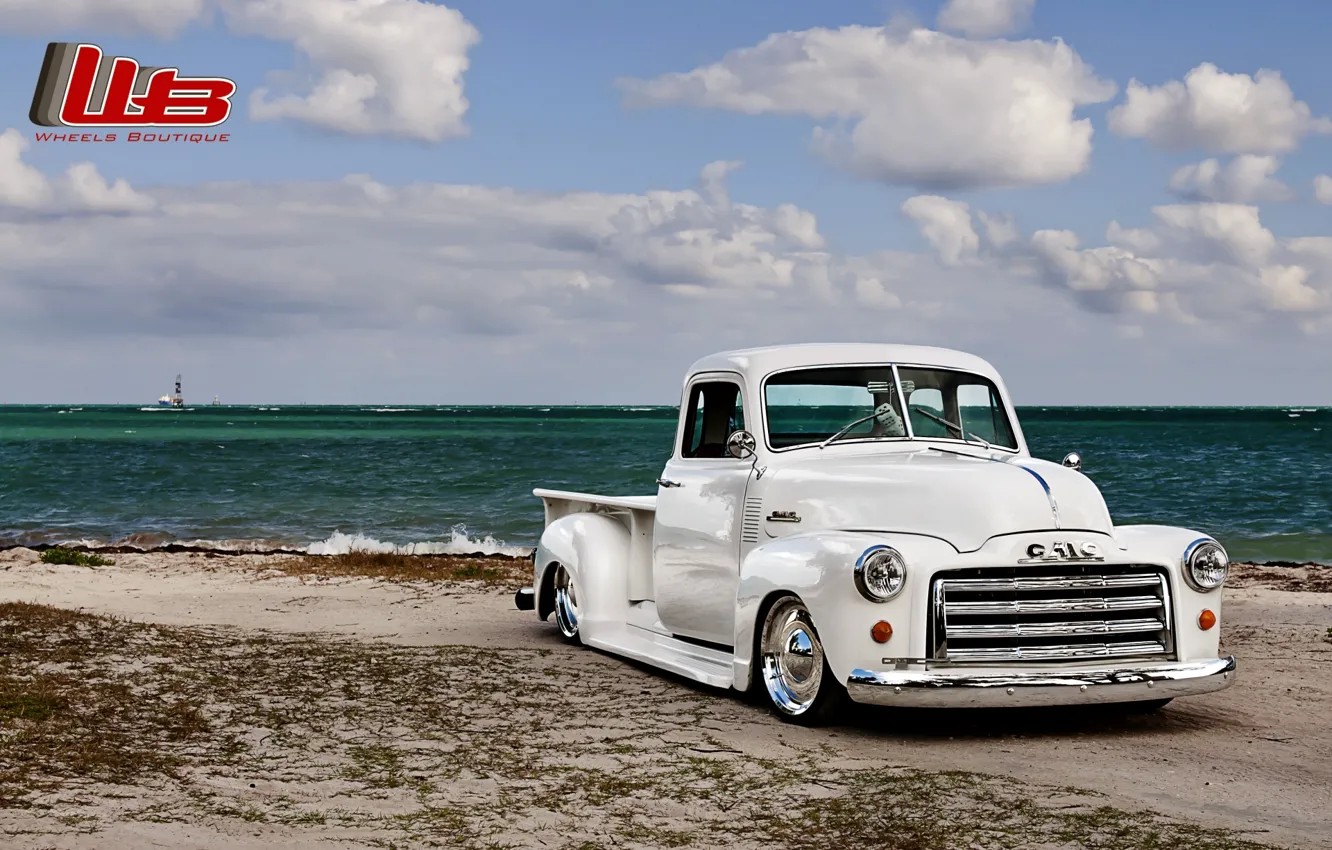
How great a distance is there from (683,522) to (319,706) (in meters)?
2.62

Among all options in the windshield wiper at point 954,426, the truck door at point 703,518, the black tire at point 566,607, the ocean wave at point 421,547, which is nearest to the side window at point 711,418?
the truck door at point 703,518

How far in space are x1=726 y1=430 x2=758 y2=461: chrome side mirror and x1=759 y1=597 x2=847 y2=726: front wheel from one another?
113 cm

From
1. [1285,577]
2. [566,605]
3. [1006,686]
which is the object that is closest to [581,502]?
[566,605]

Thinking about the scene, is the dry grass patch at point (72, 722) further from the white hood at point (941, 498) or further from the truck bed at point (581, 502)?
the white hood at point (941, 498)

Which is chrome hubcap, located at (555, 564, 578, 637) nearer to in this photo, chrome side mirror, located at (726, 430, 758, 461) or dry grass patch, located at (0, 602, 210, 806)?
chrome side mirror, located at (726, 430, 758, 461)

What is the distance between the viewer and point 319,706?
8.23 metres

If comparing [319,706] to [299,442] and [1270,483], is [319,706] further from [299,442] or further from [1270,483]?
[299,442]

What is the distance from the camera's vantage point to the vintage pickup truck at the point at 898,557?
7188 mm

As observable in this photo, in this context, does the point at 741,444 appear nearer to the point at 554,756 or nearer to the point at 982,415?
the point at 982,415

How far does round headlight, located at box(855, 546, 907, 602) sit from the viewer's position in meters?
7.11

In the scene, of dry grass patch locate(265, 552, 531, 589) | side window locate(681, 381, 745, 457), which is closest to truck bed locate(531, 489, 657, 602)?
side window locate(681, 381, 745, 457)

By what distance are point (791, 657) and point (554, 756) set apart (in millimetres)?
1649

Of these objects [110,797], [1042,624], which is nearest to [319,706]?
[110,797]

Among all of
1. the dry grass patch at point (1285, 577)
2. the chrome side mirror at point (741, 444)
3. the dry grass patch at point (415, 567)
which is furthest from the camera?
the dry grass patch at point (415, 567)
